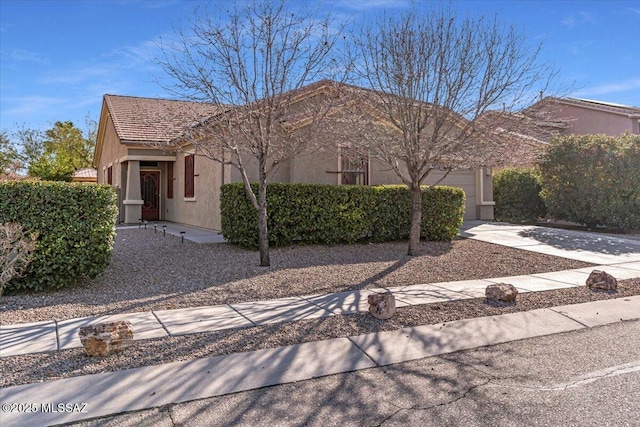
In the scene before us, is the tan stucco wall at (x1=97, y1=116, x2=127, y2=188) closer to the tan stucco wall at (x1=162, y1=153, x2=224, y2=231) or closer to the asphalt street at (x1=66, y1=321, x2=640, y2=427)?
the tan stucco wall at (x1=162, y1=153, x2=224, y2=231)

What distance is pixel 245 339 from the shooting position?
4.95 meters

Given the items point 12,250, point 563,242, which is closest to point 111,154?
point 12,250

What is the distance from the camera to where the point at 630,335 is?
5.44 m

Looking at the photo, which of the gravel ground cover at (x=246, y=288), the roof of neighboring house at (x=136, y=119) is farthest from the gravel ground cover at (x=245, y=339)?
the roof of neighboring house at (x=136, y=119)

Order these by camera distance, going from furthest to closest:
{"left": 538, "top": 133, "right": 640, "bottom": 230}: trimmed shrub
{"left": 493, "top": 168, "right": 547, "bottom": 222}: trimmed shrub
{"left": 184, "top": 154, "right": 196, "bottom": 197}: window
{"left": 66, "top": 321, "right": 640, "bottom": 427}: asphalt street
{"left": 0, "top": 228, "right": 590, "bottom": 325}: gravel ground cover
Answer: {"left": 493, "top": 168, "right": 547, "bottom": 222}: trimmed shrub, {"left": 184, "top": 154, "right": 196, "bottom": 197}: window, {"left": 538, "top": 133, "right": 640, "bottom": 230}: trimmed shrub, {"left": 0, "top": 228, "right": 590, "bottom": 325}: gravel ground cover, {"left": 66, "top": 321, "right": 640, "bottom": 427}: asphalt street

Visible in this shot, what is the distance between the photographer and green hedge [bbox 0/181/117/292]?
658cm

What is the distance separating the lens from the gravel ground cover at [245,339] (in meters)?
4.10

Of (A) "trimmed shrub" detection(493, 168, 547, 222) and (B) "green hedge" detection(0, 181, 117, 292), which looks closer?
(B) "green hedge" detection(0, 181, 117, 292)

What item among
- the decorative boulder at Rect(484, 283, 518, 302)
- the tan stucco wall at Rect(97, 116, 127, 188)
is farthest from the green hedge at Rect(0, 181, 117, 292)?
the tan stucco wall at Rect(97, 116, 127, 188)

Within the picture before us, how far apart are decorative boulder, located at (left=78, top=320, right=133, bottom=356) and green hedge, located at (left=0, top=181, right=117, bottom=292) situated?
2869 mm

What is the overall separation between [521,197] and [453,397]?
17023mm

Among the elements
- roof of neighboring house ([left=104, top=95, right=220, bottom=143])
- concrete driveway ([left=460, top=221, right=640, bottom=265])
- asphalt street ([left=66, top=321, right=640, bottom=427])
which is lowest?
asphalt street ([left=66, top=321, right=640, bottom=427])

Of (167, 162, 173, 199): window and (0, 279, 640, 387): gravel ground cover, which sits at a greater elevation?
(167, 162, 173, 199): window

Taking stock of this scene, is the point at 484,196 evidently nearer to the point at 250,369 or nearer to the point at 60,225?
the point at 60,225
